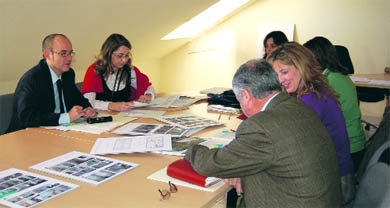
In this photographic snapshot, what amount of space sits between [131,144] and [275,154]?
924 mm

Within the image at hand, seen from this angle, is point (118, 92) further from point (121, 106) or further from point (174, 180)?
point (174, 180)

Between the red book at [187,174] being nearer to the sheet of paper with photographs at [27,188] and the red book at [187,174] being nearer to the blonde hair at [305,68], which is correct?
the sheet of paper with photographs at [27,188]

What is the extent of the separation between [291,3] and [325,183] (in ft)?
15.1

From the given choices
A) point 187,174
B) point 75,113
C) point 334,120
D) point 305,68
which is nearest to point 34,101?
point 75,113

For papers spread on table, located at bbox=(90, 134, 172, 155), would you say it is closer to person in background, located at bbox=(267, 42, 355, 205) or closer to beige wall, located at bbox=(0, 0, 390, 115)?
person in background, located at bbox=(267, 42, 355, 205)

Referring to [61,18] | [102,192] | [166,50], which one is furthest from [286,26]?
[102,192]

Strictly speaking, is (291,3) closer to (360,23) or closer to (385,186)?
(360,23)

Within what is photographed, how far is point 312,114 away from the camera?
1.47 meters

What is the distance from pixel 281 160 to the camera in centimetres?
130

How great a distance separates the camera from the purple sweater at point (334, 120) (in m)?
2.04

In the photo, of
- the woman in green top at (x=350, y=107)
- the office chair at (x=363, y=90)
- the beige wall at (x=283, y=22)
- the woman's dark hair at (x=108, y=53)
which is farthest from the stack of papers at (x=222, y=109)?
the beige wall at (x=283, y=22)

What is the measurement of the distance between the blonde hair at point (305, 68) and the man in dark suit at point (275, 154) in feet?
2.09

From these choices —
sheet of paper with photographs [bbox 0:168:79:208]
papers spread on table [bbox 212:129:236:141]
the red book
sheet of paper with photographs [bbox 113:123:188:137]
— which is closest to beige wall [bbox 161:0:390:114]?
papers spread on table [bbox 212:129:236:141]

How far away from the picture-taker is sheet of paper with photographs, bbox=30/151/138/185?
158cm
